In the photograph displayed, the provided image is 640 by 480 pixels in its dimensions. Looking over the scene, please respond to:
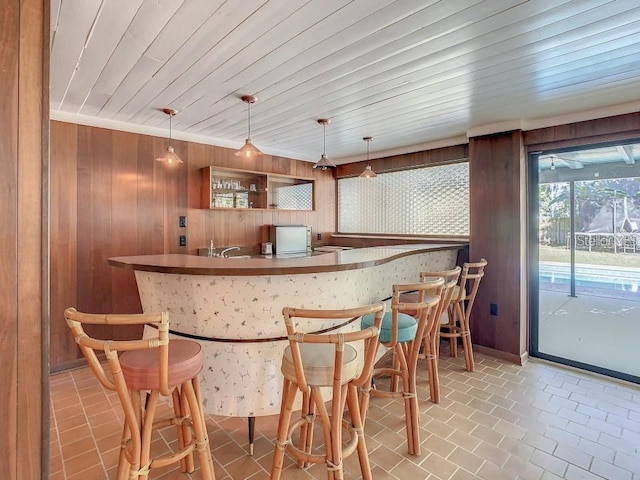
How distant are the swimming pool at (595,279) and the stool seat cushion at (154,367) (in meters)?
3.53

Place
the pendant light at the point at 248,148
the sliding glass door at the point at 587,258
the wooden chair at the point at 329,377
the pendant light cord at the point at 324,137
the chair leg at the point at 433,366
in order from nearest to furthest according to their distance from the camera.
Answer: the wooden chair at the point at 329,377, the chair leg at the point at 433,366, the pendant light at the point at 248,148, the sliding glass door at the point at 587,258, the pendant light cord at the point at 324,137

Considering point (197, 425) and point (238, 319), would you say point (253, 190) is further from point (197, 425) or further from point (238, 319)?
point (197, 425)

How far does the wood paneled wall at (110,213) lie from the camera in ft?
10.5

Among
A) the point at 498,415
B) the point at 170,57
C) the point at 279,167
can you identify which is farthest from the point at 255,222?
the point at 498,415

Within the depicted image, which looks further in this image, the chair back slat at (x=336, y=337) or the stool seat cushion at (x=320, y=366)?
the stool seat cushion at (x=320, y=366)

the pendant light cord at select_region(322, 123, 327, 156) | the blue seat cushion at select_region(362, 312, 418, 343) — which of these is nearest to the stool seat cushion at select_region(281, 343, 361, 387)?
the blue seat cushion at select_region(362, 312, 418, 343)

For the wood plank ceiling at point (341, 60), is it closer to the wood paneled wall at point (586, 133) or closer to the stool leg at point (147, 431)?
the wood paneled wall at point (586, 133)

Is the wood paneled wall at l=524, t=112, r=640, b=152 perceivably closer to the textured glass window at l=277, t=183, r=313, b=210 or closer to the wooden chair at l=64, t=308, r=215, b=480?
the textured glass window at l=277, t=183, r=313, b=210

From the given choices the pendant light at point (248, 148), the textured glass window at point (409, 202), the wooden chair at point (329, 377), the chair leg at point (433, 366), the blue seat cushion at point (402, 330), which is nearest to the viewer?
the wooden chair at point (329, 377)

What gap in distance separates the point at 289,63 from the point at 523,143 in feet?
8.60

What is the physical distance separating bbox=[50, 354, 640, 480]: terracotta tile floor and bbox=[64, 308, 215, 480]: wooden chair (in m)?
0.49

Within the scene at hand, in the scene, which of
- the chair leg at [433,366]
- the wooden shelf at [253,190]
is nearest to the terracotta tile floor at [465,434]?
the chair leg at [433,366]

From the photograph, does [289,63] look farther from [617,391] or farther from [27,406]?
[617,391]

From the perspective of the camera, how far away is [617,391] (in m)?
2.85
